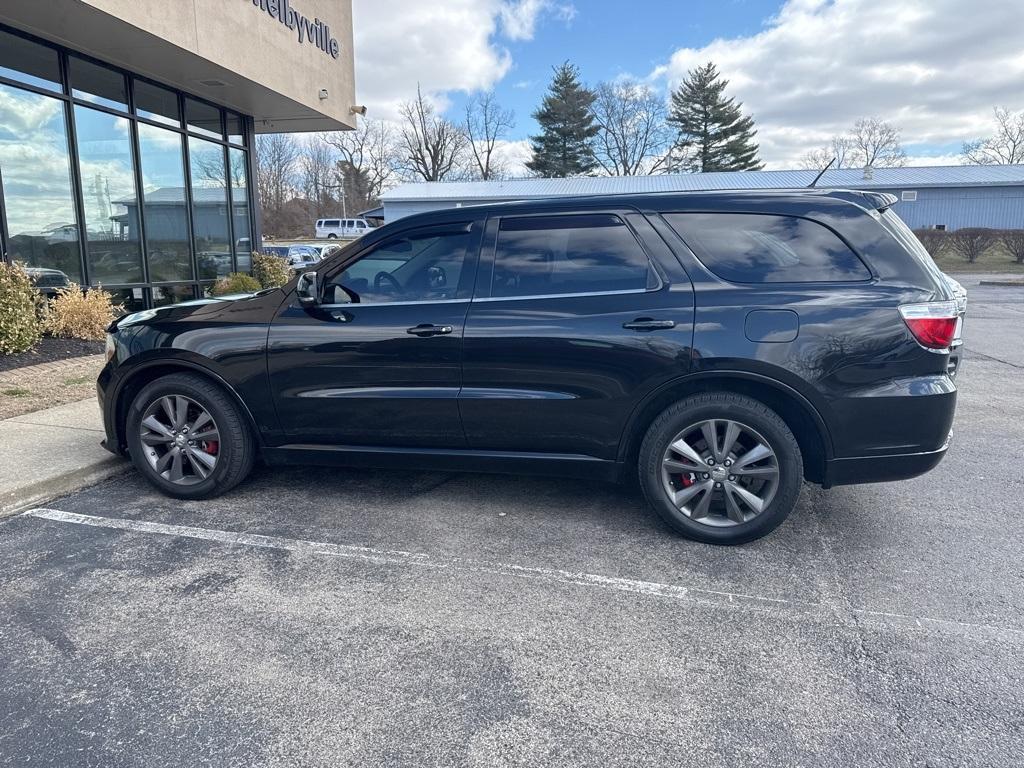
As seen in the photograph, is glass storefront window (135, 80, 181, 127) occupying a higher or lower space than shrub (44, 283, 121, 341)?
higher

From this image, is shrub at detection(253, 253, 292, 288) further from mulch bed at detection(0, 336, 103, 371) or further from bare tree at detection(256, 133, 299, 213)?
bare tree at detection(256, 133, 299, 213)

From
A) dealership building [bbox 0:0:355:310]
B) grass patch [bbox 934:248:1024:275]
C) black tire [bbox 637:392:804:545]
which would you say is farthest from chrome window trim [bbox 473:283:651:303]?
grass patch [bbox 934:248:1024:275]

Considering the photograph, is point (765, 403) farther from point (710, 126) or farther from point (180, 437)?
point (710, 126)

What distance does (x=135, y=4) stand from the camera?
8.23m

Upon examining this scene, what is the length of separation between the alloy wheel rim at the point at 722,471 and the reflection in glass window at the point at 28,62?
983cm

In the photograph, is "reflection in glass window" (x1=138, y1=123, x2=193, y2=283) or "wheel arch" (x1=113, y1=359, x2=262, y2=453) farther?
"reflection in glass window" (x1=138, y1=123, x2=193, y2=283)

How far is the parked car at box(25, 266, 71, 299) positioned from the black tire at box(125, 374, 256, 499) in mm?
6015

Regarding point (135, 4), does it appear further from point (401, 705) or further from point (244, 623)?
point (401, 705)

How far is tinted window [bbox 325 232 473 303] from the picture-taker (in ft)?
13.0

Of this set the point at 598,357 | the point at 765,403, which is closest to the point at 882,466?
the point at 765,403

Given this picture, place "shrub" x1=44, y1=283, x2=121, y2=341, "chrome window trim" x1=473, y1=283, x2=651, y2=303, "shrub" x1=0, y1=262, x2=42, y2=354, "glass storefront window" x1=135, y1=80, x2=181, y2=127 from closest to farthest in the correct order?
"chrome window trim" x1=473, y1=283, x2=651, y2=303 < "shrub" x1=0, y1=262, x2=42, y2=354 < "shrub" x1=44, y1=283, x2=121, y2=341 < "glass storefront window" x1=135, y1=80, x2=181, y2=127

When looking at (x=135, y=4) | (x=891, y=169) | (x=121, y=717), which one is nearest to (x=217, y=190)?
(x=135, y=4)

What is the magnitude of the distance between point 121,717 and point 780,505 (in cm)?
300

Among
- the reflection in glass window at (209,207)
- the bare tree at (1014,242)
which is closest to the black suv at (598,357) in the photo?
the reflection in glass window at (209,207)
